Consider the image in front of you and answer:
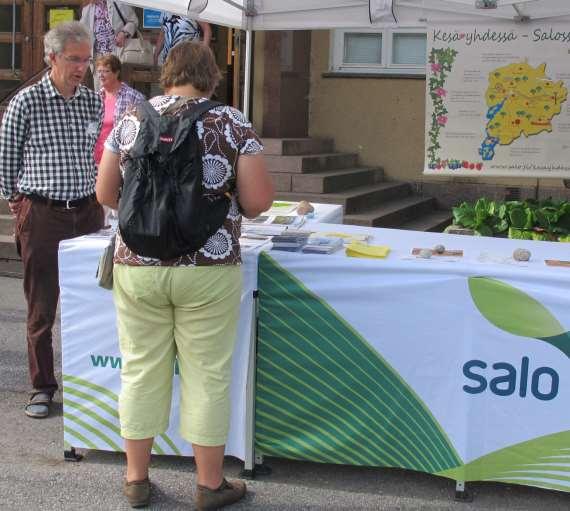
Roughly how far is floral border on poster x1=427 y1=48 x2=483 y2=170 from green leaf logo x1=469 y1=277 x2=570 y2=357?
9.98 ft

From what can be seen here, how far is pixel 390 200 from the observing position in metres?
9.43

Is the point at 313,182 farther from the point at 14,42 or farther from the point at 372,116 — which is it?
the point at 14,42

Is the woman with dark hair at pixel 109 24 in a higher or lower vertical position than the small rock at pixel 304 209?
higher

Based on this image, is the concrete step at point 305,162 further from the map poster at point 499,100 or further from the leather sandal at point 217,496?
the leather sandal at point 217,496

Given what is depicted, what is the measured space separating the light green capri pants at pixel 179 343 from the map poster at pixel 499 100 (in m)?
3.44

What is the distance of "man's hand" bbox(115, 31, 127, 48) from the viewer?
8.80 meters

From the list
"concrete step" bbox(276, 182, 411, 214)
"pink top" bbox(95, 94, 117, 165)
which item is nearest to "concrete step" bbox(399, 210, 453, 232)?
"concrete step" bbox(276, 182, 411, 214)

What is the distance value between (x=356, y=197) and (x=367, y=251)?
4.70 m

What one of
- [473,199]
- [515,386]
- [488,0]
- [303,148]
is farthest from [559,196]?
[515,386]

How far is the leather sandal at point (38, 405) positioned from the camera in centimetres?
445

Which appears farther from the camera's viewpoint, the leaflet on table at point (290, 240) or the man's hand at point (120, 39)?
the man's hand at point (120, 39)

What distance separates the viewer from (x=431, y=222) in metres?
8.95

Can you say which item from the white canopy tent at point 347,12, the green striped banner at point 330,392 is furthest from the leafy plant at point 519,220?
the green striped banner at point 330,392

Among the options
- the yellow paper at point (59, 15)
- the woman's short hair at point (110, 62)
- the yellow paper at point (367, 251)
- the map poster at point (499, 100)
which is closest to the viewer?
the yellow paper at point (367, 251)
